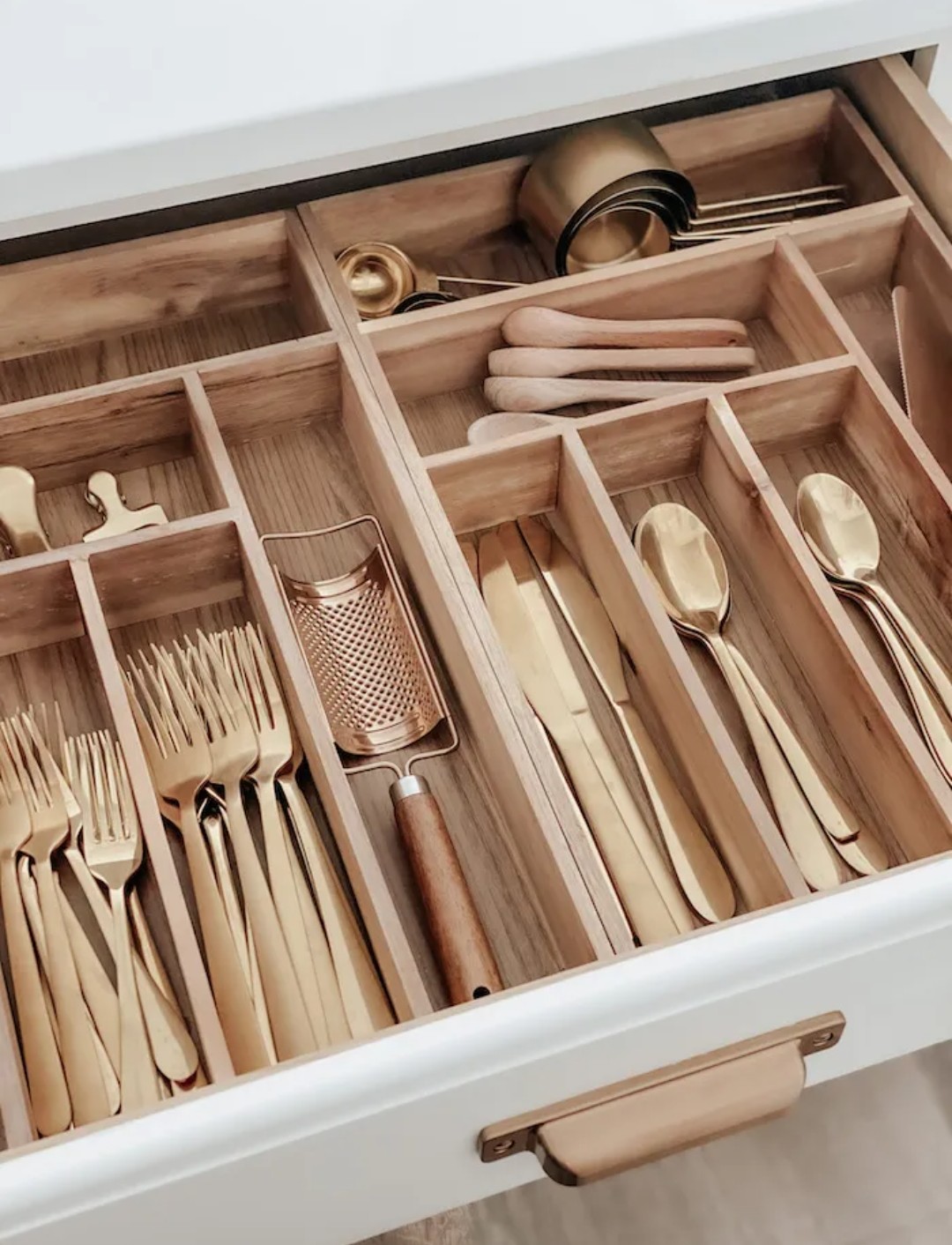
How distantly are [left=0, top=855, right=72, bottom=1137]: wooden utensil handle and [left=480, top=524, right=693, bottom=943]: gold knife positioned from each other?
304 millimetres

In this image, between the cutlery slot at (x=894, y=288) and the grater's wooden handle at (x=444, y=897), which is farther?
the cutlery slot at (x=894, y=288)

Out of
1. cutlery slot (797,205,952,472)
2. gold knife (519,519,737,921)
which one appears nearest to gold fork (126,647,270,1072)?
gold knife (519,519,737,921)

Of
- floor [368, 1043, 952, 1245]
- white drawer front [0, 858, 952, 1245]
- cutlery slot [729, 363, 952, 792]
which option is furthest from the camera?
floor [368, 1043, 952, 1245]

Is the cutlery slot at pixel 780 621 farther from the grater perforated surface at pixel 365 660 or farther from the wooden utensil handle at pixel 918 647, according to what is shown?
the grater perforated surface at pixel 365 660

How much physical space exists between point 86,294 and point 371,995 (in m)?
0.52

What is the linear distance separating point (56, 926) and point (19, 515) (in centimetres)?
27

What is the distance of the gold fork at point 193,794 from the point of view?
27.1 inches

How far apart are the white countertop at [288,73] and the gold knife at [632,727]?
0.88ft

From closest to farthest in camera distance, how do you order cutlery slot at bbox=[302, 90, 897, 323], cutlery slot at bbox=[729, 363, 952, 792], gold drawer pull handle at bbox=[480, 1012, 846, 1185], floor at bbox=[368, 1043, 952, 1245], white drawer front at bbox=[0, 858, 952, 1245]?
white drawer front at bbox=[0, 858, 952, 1245] < gold drawer pull handle at bbox=[480, 1012, 846, 1185] < cutlery slot at bbox=[729, 363, 952, 792] < cutlery slot at bbox=[302, 90, 897, 323] < floor at bbox=[368, 1043, 952, 1245]

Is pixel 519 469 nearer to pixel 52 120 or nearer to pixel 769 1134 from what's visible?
pixel 52 120

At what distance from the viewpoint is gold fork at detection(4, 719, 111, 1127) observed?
68 centimetres

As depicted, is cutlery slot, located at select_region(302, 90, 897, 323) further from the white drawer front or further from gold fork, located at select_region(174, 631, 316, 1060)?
the white drawer front

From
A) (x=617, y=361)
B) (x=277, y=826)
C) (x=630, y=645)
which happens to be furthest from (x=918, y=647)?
(x=277, y=826)

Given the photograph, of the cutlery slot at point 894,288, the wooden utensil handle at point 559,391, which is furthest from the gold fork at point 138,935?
the cutlery slot at point 894,288
